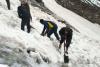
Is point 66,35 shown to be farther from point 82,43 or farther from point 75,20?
point 75,20

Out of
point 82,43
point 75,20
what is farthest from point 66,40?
point 75,20

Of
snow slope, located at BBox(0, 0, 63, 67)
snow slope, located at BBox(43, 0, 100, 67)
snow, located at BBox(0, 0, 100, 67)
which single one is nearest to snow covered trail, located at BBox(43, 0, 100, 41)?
snow slope, located at BBox(43, 0, 100, 67)

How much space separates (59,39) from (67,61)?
7.59ft

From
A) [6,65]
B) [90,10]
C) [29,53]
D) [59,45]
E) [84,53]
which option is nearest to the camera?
[6,65]

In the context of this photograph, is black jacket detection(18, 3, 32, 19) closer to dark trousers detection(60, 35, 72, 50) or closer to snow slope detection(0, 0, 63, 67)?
snow slope detection(0, 0, 63, 67)

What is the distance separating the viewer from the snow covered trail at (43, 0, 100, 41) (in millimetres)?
26828

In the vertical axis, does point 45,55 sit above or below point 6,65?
below

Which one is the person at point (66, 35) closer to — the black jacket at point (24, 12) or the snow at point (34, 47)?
the snow at point (34, 47)

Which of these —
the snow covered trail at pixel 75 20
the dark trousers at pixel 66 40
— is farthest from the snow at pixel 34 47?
the snow covered trail at pixel 75 20

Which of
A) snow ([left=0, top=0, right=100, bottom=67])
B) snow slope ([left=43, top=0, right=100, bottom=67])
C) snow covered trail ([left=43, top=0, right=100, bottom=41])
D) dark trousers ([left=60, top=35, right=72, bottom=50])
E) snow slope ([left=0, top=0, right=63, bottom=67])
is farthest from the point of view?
snow covered trail ([left=43, top=0, right=100, bottom=41])

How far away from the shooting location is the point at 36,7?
25891 mm

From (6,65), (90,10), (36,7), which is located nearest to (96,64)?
(6,65)

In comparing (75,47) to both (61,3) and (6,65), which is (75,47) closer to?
(6,65)

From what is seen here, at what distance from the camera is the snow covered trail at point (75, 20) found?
26.8 metres
